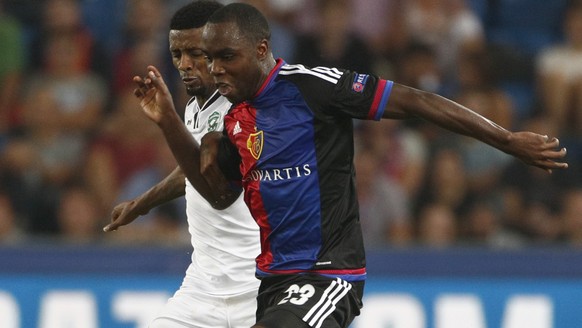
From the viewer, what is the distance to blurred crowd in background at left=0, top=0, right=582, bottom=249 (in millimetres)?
8203

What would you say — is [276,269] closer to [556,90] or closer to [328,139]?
[328,139]

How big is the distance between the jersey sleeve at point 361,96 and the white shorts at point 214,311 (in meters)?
1.19

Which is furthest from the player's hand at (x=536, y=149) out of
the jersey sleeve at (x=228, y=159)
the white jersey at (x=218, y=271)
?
the white jersey at (x=218, y=271)

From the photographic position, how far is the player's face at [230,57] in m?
4.33

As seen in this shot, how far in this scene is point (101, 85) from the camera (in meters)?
9.01

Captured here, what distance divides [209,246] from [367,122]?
3517 millimetres

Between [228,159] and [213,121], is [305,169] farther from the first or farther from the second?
[213,121]

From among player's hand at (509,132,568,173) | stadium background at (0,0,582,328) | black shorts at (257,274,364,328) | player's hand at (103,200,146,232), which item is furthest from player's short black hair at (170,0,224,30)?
stadium background at (0,0,582,328)

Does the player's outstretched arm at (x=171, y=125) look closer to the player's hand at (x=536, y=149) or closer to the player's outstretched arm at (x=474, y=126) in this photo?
the player's outstretched arm at (x=474, y=126)

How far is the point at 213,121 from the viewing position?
4.95 metres

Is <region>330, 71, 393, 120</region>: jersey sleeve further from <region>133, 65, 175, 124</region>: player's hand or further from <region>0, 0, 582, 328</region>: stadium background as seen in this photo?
<region>0, 0, 582, 328</region>: stadium background

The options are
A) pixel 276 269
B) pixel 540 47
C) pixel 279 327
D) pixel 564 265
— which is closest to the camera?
pixel 279 327

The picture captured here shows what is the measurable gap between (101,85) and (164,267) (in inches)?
→ 82.8

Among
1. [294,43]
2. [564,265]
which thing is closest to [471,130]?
[564,265]
